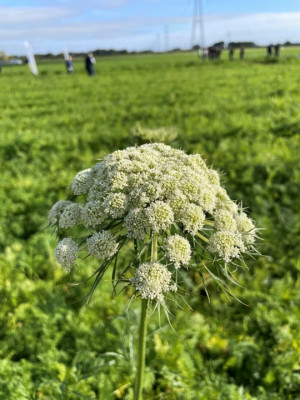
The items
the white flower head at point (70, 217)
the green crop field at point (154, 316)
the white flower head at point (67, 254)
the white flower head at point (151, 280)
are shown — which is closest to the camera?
the white flower head at point (151, 280)

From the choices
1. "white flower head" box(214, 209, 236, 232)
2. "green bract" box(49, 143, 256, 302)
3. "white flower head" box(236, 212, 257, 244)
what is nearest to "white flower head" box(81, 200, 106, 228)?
"green bract" box(49, 143, 256, 302)

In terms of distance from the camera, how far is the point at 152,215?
1943 mm

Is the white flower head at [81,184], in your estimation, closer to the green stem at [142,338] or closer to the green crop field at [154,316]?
the green crop field at [154,316]

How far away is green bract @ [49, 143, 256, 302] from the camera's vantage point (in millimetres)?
1960

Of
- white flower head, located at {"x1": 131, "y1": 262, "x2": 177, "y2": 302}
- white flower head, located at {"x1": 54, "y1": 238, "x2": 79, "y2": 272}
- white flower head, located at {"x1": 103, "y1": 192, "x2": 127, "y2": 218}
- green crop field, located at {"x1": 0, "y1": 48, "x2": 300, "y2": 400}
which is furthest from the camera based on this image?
green crop field, located at {"x1": 0, "y1": 48, "x2": 300, "y2": 400}

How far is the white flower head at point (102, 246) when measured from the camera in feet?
6.52

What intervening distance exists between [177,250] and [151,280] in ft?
0.75

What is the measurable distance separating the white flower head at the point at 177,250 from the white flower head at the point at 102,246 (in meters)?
0.32

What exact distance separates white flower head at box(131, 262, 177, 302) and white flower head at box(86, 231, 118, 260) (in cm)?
21

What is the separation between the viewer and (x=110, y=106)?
16.2 metres

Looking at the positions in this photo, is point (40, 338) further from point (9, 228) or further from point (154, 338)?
point (9, 228)

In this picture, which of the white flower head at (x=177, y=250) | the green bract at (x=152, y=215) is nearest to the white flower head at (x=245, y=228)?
the green bract at (x=152, y=215)

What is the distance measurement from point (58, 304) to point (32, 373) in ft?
2.96

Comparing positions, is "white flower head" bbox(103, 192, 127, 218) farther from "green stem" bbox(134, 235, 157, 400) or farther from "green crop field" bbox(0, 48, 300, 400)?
"green crop field" bbox(0, 48, 300, 400)
